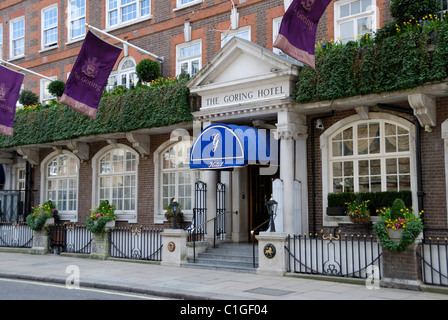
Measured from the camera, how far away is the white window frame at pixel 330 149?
12977mm

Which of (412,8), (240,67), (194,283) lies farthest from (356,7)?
(194,283)

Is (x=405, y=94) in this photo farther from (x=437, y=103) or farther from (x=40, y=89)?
(x=40, y=89)

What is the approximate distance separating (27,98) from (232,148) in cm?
1332

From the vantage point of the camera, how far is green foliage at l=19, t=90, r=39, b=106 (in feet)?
76.3

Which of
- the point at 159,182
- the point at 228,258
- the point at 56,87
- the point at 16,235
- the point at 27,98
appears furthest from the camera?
the point at 27,98

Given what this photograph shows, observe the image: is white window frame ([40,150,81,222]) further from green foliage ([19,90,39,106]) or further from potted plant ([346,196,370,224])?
potted plant ([346,196,370,224])

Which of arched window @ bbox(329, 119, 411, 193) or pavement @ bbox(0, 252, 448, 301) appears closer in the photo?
pavement @ bbox(0, 252, 448, 301)

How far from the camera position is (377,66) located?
40.1 feet

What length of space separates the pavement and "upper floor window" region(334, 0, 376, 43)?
23.3ft

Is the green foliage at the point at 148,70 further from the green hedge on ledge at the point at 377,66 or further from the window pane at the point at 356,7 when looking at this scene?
the window pane at the point at 356,7

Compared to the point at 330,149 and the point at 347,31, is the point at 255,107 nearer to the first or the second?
the point at 330,149

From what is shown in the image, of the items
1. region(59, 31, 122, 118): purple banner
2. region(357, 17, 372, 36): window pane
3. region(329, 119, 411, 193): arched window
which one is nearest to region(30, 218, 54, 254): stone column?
region(59, 31, 122, 118): purple banner
